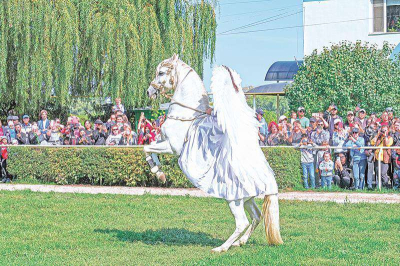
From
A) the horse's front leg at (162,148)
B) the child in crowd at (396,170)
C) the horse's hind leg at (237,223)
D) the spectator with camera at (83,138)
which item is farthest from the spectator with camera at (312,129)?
the horse's hind leg at (237,223)

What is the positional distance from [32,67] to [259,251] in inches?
696

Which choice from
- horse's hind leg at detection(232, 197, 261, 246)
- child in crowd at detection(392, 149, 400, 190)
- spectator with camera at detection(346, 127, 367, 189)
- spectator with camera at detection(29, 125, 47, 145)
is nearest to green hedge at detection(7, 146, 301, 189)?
spectator with camera at detection(29, 125, 47, 145)

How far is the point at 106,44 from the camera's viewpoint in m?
24.6

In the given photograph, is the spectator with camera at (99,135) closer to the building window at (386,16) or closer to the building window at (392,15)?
the building window at (386,16)

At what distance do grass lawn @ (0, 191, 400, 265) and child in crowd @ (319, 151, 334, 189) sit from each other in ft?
8.63

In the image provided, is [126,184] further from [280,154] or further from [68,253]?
[68,253]

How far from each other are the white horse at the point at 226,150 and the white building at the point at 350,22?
71.1 feet

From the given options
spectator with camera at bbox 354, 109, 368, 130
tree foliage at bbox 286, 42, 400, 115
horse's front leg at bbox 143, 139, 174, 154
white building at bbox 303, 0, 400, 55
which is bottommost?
spectator with camera at bbox 354, 109, 368, 130

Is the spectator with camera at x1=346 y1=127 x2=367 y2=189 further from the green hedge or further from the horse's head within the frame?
the horse's head

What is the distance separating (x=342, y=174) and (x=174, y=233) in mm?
7376

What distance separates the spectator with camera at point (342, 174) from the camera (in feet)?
53.3

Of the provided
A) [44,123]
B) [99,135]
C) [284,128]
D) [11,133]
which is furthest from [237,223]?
[44,123]

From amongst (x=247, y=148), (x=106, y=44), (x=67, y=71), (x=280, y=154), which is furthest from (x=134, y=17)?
(x=247, y=148)

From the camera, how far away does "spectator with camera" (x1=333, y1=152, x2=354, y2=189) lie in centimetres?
1623
